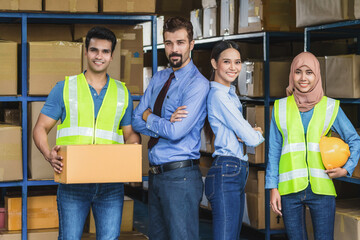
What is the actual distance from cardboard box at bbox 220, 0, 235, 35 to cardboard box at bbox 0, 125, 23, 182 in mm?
2757

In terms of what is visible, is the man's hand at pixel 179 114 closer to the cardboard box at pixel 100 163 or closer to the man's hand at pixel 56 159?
the cardboard box at pixel 100 163

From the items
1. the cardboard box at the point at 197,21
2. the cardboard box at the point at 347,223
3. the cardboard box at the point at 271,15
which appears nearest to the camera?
the cardboard box at the point at 347,223

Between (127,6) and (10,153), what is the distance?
4.67ft

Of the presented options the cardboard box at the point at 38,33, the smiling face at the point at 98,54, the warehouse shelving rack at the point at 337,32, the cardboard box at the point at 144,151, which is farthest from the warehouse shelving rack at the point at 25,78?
the warehouse shelving rack at the point at 337,32

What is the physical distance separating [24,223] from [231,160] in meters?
1.85

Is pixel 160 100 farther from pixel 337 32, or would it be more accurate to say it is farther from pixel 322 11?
pixel 337 32

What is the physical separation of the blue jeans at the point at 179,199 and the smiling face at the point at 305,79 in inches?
32.5

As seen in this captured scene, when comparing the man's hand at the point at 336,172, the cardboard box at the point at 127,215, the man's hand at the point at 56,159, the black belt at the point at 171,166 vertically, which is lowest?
the cardboard box at the point at 127,215

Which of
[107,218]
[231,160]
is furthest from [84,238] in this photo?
[231,160]

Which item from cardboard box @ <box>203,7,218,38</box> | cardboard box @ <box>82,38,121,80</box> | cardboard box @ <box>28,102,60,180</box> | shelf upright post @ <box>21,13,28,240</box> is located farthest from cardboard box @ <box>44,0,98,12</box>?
cardboard box @ <box>203,7,218,38</box>

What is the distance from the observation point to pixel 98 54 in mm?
3508

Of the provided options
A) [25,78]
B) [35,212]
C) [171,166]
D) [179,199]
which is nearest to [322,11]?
[171,166]

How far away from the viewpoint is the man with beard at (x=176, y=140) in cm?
349

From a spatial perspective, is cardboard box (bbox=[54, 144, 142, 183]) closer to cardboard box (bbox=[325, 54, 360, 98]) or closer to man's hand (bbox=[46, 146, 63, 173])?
man's hand (bbox=[46, 146, 63, 173])
